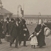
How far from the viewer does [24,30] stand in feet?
56.4

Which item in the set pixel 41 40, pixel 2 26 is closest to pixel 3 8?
pixel 2 26

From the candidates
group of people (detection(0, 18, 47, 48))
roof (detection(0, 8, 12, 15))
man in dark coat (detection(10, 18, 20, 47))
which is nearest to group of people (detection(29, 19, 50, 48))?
group of people (detection(0, 18, 47, 48))

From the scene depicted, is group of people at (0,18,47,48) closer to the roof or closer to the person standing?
the person standing

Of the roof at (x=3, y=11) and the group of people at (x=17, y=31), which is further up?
the group of people at (x=17, y=31)

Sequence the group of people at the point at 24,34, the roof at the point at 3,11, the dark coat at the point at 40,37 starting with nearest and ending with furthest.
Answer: the group of people at the point at 24,34 < the dark coat at the point at 40,37 < the roof at the point at 3,11

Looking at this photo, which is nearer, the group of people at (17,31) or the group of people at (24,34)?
the group of people at (24,34)

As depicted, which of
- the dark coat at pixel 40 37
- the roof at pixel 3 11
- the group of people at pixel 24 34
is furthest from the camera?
the roof at pixel 3 11

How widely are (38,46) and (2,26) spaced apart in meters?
3.60

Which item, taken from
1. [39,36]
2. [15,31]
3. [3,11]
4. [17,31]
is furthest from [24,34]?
[3,11]

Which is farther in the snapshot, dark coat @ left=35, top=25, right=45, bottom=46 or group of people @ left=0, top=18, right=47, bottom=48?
dark coat @ left=35, top=25, right=45, bottom=46

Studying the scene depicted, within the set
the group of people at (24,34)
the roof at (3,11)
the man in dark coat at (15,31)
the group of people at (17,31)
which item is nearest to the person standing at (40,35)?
the group of people at (24,34)

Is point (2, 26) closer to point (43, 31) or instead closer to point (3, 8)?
point (43, 31)

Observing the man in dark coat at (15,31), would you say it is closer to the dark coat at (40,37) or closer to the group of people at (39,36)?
the group of people at (39,36)

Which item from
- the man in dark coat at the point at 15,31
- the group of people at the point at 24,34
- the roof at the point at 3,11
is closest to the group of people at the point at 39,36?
the group of people at the point at 24,34
